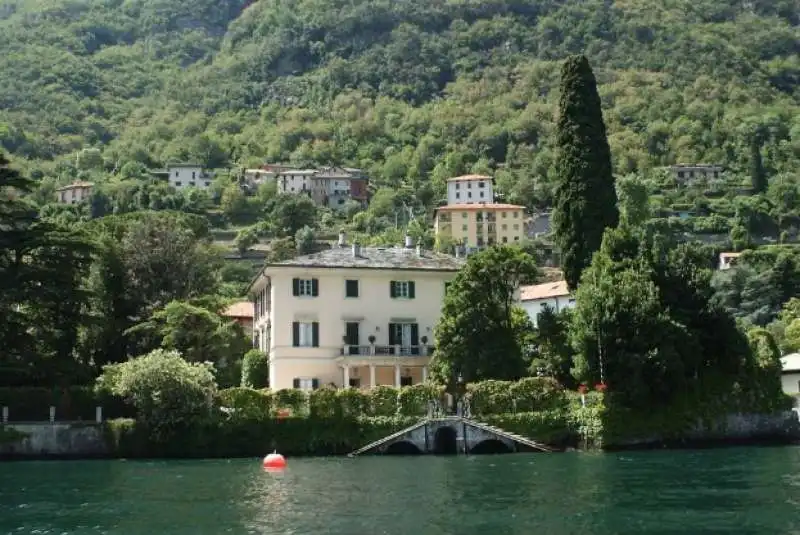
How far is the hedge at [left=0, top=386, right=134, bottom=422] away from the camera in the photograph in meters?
53.3

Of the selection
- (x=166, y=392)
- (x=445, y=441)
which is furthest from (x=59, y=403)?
(x=445, y=441)

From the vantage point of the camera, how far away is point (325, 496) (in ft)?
109

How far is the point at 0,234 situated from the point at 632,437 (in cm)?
3167

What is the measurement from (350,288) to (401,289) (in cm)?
288

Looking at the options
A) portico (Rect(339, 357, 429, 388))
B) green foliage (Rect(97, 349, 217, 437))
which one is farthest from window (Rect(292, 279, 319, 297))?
green foliage (Rect(97, 349, 217, 437))

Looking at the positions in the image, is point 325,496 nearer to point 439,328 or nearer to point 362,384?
point 439,328

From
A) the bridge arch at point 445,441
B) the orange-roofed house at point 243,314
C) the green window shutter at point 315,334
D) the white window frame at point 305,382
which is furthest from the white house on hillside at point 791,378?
the orange-roofed house at point 243,314

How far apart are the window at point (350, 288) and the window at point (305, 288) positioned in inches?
62.3

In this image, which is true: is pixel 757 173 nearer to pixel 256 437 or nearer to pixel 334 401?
pixel 334 401

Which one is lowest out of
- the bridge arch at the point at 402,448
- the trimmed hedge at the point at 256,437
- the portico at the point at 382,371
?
the bridge arch at the point at 402,448

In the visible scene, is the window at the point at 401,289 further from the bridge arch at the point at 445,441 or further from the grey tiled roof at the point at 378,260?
the bridge arch at the point at 445,441

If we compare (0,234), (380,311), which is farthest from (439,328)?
(0,234)

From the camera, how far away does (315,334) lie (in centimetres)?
6212

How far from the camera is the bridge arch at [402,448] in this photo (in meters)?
52.6
